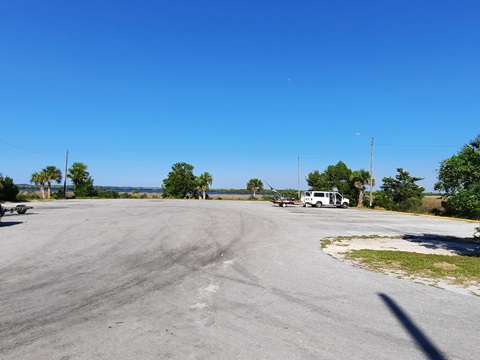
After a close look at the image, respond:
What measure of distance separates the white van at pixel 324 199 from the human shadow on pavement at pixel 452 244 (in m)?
26.2

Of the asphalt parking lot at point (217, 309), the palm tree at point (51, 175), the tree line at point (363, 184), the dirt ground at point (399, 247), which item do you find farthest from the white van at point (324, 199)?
the palm tree at point (51, 175)

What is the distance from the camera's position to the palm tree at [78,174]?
202 ft

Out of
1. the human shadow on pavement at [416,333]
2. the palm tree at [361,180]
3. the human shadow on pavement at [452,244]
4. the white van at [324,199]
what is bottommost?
the human shadow on pavement at [416,333]

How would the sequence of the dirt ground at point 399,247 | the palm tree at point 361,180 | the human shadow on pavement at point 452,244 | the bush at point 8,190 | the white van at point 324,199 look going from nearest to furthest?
1. the dirt ground at point 399,247
2. the human shadow on pavement at point 452,244
3. the white van at point 324,199
4. the bush at point 8,190
5. the palm tree at point 361,180

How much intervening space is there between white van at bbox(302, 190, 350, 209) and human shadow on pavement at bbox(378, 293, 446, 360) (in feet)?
122

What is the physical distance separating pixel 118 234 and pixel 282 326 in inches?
429

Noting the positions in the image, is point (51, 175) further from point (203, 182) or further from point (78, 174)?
point (203, 182)

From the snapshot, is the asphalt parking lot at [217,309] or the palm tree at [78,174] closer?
the asphalt parking lot at [217,309]

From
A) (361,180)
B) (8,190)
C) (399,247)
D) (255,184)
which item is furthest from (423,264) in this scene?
(255,184)

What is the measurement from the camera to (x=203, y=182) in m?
67.9

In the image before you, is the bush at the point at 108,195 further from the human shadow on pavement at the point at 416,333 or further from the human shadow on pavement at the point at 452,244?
the human shadow on pavement at the point at 416,333

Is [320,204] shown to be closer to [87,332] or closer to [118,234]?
[118,234]

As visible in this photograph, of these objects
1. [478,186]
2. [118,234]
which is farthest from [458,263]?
[118,234]

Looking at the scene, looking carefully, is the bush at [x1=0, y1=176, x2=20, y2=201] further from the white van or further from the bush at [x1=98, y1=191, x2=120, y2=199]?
the white van
